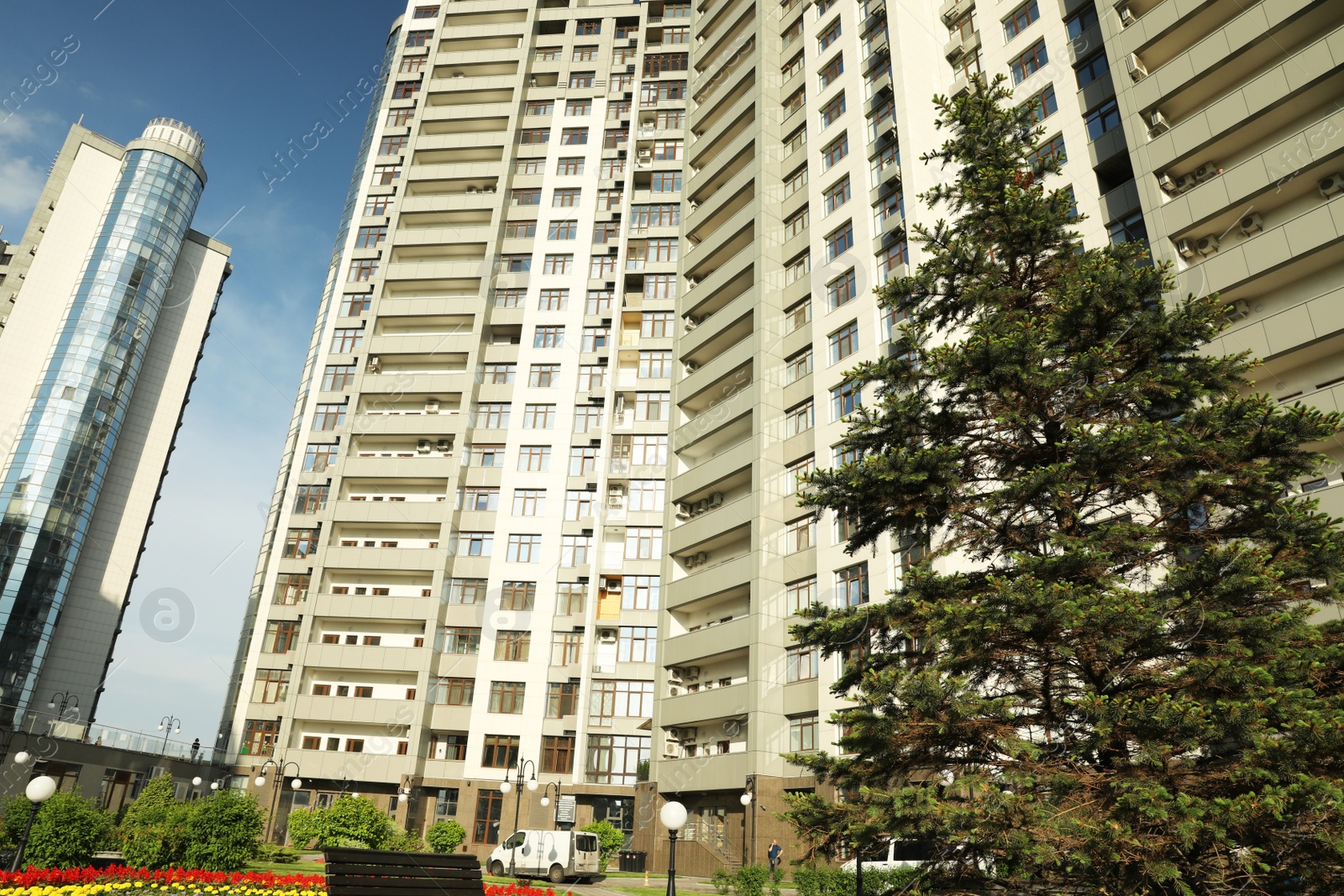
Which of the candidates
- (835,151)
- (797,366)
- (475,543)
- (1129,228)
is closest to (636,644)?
(475,543)

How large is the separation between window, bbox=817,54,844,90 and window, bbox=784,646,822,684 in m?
26.8

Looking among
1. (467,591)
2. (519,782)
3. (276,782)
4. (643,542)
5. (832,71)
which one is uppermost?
(832,71)

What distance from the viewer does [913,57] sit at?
1476 inches

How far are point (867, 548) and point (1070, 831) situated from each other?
20.0 meters

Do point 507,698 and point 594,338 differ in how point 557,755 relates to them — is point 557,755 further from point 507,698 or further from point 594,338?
point 594,338

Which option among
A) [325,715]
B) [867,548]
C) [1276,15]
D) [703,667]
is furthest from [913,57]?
[325,715]

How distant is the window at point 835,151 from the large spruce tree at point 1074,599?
24.0m

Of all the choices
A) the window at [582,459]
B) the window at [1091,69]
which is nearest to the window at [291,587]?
the window at [582,459]

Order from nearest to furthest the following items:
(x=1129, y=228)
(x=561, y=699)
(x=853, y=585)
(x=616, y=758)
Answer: (x=1129, y=228) < (x=853, y=585) < (x=616, y=758) < (x=561, y=699)

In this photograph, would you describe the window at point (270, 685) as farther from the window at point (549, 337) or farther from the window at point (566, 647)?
the window at point (549, 337)

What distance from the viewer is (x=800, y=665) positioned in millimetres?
33344

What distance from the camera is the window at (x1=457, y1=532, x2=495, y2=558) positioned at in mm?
48906

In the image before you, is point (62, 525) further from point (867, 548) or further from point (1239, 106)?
point (1239, 106)

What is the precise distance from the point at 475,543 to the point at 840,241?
25.8m
